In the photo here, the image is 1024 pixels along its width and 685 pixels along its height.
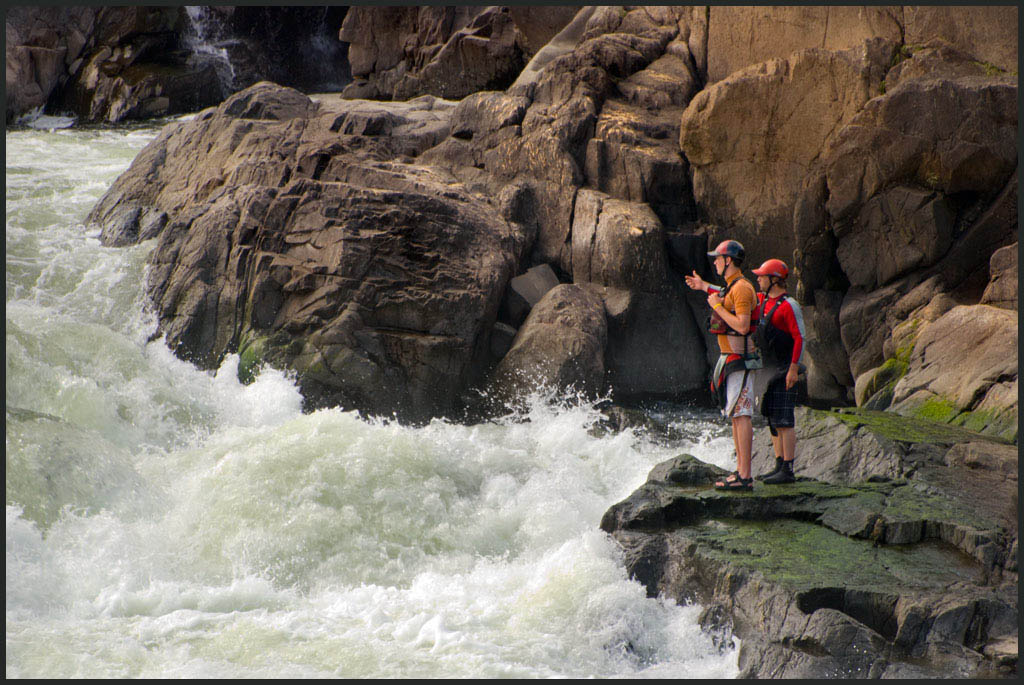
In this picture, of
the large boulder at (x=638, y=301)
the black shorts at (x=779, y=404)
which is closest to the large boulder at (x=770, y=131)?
the large boulder at (x=638, y=301)

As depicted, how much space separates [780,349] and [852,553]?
1.60 meters

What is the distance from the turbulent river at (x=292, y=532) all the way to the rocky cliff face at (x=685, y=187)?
1.20 meters

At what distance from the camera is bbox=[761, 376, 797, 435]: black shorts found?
6.64 meters

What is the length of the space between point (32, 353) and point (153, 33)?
14.7 metres

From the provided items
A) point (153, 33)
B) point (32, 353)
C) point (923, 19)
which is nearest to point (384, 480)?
point (32, 353)

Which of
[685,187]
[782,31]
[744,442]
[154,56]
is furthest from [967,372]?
[154,56]

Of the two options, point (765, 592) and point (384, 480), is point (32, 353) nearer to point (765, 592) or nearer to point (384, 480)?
point (384, 480)

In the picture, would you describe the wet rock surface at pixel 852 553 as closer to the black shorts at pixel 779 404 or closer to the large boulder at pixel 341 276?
the black shorts at pixel 779 404

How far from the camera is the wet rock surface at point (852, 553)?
4980mm

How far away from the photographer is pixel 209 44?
74.4 feet

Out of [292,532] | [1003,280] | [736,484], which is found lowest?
[292,532]

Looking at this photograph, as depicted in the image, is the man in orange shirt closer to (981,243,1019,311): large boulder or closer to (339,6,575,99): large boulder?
(981,243,1019,311): large boulder

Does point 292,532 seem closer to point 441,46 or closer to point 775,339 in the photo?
point 775,339

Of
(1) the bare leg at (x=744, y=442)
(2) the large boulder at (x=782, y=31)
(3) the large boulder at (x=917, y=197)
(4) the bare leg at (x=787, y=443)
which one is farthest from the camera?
(2) the large boulder at (x=782, y=31)
